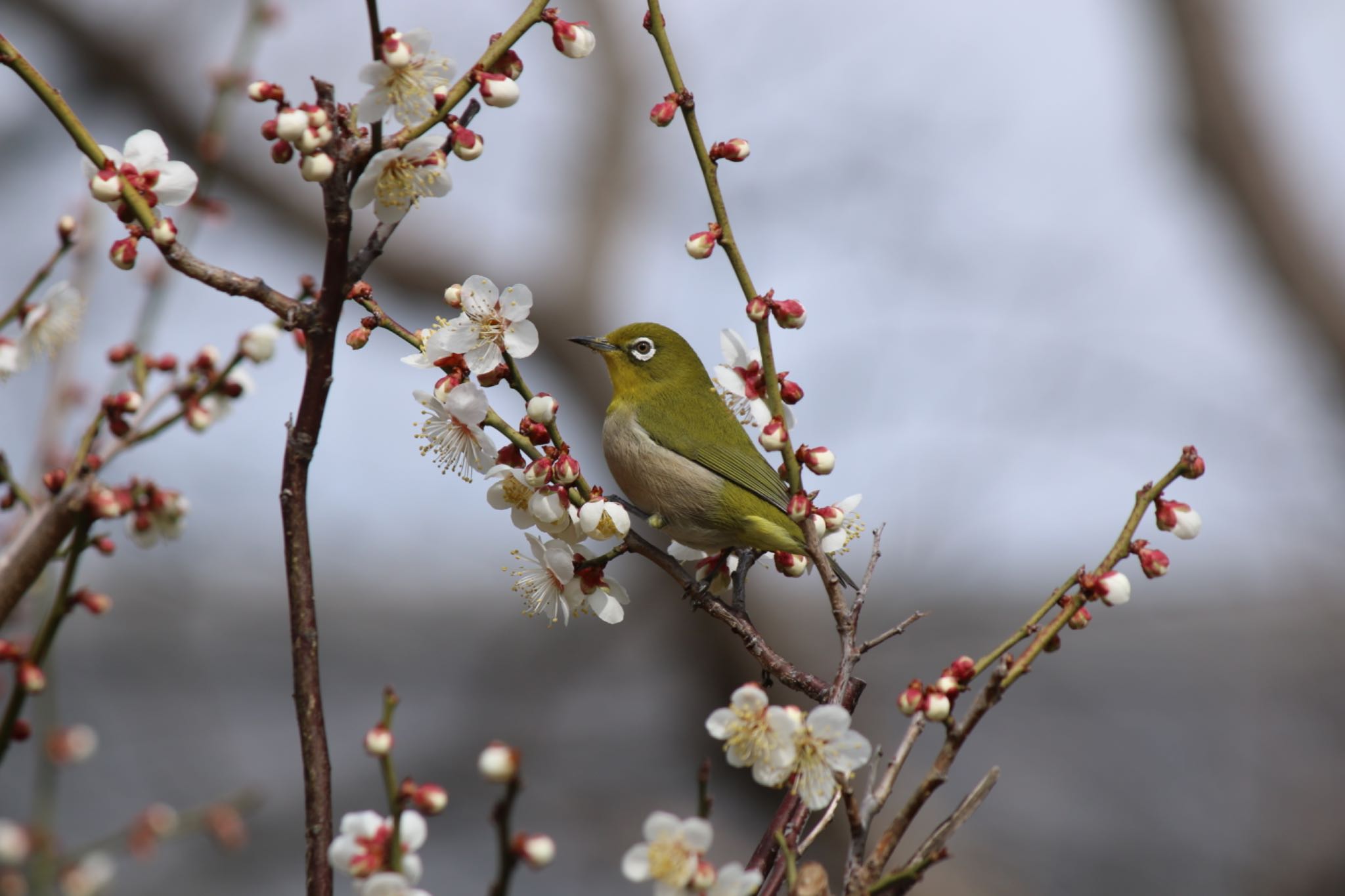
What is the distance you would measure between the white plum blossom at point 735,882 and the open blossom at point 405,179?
0.92m

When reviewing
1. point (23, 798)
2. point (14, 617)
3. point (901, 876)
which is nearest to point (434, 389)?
point (901, 876)

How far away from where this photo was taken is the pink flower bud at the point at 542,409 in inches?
64.0

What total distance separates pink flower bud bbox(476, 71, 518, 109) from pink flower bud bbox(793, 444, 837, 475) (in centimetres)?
67

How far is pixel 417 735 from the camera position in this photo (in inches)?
333

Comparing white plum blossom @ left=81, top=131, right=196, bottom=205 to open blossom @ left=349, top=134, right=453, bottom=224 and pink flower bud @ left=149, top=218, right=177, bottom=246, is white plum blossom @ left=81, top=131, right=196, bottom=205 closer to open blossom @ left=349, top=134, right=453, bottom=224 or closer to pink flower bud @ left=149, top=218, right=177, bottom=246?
pink flower bud @ left=149, top=218, right=177, bottom=246

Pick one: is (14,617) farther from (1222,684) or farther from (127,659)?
(1222,684)

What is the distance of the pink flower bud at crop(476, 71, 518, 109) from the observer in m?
1.48

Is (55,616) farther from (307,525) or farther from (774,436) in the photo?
(774,436)

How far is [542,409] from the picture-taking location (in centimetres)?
164

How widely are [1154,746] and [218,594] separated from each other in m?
7.16

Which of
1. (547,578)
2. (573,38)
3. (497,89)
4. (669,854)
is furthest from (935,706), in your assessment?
(573,38)

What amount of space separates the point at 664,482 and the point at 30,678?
58.8 inches

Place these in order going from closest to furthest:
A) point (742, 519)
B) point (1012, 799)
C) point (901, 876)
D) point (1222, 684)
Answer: point (901, 876), point (742, 519), point (1012, 799), point (1222, 684)

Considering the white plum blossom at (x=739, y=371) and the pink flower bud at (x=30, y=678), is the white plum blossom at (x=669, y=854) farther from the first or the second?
the pink flower bud at (x=30, y=678)
